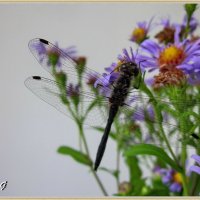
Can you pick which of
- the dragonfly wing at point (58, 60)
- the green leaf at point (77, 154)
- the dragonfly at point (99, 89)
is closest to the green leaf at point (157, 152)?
the dragonfly at point (99, 89)

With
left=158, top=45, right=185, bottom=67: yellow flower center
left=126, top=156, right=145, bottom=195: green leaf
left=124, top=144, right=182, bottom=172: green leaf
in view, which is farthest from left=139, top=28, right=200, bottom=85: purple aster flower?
left=126, top=156, right=145, bottom=195: green leaf

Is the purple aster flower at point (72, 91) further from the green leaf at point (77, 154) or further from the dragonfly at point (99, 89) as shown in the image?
the green leaf at point (77, 154)

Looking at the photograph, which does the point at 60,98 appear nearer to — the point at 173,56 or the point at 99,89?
the point at 99,89

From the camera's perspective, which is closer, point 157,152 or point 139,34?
point 157,152

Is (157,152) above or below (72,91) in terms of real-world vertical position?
below

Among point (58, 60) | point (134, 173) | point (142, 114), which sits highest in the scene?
point (58, 60)

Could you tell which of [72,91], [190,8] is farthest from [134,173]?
[190,8]

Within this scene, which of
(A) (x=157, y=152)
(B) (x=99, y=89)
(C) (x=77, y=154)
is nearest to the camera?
(A) (x=157, y=152)

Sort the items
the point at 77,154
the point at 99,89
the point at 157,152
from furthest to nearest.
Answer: the point at 77,154
the point at 99,89
the point at 157,152
